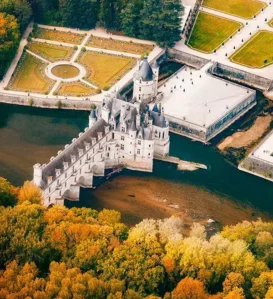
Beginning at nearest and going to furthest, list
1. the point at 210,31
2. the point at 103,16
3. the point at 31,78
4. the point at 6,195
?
the point at 6,195 → the point at 31,78 → the point at 103,16 → the point at 210,31

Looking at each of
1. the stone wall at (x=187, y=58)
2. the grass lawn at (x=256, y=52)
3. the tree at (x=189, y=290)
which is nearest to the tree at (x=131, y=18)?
the stone wall at (x=187, y=58)

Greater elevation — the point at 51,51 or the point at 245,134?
the point at 51,51

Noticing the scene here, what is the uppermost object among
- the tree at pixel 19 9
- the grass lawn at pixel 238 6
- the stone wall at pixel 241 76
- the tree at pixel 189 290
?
the grass lawn at pixel 238 6

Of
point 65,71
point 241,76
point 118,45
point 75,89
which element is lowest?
point 75,89

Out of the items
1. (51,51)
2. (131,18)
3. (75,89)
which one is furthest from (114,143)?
(131,18)

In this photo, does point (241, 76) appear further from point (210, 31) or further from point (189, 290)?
point (189, 290)

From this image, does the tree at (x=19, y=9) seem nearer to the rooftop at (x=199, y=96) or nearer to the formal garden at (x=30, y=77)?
the formal garden at (x=30, y=77)

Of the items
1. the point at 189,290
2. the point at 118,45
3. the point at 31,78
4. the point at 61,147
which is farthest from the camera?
the point at 118,45

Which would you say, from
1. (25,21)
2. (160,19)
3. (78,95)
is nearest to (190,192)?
(78,95)
